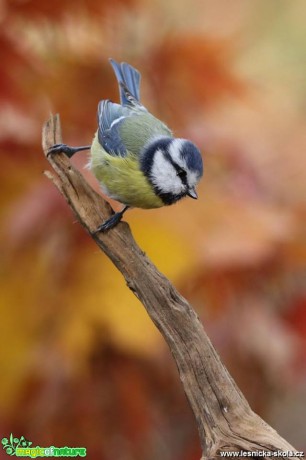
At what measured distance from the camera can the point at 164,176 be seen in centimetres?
168

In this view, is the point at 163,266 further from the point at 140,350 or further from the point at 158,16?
the point at 158,16

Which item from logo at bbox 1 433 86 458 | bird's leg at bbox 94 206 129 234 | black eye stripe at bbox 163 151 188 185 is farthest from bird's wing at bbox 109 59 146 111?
logo at bbox 1 433 86 458

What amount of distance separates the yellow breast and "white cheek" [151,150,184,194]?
2 centimetres

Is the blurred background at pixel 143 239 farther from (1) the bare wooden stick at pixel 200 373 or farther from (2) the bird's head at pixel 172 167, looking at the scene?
(1) the bare wooden stick at pixel 200 373

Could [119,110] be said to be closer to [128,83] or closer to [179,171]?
[128,83]

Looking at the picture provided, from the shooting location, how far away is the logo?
174 cm

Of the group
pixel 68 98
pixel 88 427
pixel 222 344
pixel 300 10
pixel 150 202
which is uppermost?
pixel 300 10

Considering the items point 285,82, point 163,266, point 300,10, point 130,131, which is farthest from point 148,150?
point 300,10

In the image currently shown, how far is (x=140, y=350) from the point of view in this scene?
5.84 feet

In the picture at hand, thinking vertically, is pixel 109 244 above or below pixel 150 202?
below

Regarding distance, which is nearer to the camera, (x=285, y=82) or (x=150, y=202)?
(x=150, y=202)

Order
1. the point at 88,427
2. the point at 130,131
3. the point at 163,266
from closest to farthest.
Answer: the point at 163,266, the point at 130,131, the point at 88,427

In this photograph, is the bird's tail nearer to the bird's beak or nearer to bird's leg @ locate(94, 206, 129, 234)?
the bird's beak

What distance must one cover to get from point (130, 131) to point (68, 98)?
19 cm
